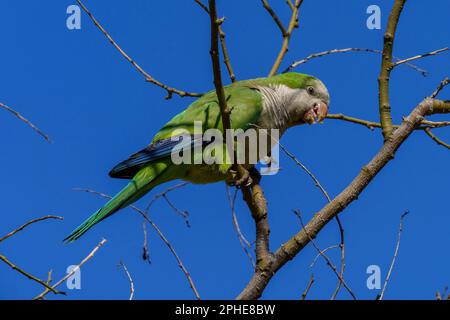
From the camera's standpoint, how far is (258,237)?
3.92m

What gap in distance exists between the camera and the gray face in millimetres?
5617

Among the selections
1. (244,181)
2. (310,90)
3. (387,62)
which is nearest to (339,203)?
(244,181)

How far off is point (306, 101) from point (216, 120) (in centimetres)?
99

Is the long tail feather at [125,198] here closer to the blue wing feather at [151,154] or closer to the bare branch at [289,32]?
the blue wing feather at [151,154]

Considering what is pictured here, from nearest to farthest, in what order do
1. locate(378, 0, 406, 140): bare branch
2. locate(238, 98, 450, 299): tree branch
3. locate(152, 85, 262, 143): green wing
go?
locate(238, 98, 450, 299): tree branch
locate(378, 0, 406, 140): bare branch
locate(152, 85, 262, 143): green wing

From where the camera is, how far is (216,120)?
205 inches

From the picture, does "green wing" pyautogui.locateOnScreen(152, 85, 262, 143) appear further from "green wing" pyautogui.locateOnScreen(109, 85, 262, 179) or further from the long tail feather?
the long tail feather

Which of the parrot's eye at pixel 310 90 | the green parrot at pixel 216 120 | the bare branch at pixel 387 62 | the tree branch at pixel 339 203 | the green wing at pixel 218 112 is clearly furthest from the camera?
the parrot's eye at pixel 310 90

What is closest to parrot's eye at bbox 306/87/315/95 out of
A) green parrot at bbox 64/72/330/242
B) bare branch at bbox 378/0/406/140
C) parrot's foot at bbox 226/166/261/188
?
green parrot at bbox 64/72/330/242

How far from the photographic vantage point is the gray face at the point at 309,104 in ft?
18.4

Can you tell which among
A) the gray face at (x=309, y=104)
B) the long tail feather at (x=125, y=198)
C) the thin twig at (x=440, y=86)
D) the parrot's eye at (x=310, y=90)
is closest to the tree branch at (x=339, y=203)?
the thin twig at (x=440, y=86)
